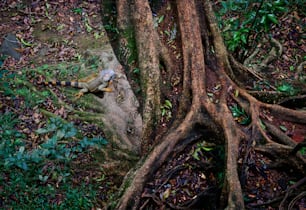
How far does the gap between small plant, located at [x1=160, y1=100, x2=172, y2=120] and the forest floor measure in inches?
0.6

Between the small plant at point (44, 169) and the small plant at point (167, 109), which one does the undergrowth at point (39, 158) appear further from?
the small plant at point (167, 109)

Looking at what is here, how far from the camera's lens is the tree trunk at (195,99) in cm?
369

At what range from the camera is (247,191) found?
3615 mm

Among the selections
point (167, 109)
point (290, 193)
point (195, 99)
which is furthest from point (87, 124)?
point (290, 193)

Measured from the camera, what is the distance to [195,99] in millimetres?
4102

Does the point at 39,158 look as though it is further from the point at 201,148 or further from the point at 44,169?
the point at 201,148

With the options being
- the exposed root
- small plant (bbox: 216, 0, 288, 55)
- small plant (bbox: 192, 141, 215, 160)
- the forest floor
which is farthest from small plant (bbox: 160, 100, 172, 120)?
the exposed root

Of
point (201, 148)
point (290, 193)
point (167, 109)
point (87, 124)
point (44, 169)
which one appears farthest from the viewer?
point (87, 124)

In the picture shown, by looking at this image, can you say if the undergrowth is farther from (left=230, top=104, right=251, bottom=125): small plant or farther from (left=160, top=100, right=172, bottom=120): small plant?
(left=230, top=104, right=251, bottom=125): small plant

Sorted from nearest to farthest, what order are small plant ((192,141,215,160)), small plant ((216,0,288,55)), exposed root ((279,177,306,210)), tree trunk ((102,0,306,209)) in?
exposed root ((279,177,306,210))
tree trunk ((102,0,306,209))
small plant ((192,141,215,160))
small plant ((216,0,288,55))

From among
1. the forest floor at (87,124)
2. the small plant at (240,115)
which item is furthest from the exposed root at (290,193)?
the small plant at (240,115)

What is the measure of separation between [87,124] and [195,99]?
2014 millimetres

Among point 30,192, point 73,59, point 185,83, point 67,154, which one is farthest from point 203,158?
point 73,59

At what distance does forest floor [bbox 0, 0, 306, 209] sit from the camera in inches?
148
